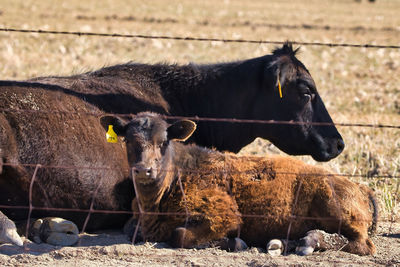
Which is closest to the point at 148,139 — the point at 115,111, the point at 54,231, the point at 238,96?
the point at 54,231

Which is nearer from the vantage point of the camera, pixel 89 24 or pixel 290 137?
pixel 290 137

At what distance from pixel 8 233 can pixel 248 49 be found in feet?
58.0

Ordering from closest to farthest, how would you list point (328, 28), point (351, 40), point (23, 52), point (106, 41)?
point (23, 52) → point (106, 41) → point (351, 40) → point (328, 28)

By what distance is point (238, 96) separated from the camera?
943 centimetres

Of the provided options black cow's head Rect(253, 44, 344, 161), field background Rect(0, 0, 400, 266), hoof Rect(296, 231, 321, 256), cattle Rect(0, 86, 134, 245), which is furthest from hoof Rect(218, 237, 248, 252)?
black cow's head Rect(253, 44, 344, 161)

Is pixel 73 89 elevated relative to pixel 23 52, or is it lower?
lower

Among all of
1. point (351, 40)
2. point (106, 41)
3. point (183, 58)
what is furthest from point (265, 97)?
point (351, 40)

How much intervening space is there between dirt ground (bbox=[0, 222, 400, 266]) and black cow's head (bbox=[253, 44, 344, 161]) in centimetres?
228

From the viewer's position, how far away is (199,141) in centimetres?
929

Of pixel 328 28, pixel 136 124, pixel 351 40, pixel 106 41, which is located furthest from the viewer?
pixel 328 28

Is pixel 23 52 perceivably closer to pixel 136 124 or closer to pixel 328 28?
pixel 136 124

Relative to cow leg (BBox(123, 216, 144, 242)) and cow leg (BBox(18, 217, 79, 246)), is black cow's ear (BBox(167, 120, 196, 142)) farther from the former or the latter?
cow leg (BBox(18, 217, 79, 246))

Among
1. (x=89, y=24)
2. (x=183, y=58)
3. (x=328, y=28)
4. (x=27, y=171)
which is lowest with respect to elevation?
(x=27, y=171)

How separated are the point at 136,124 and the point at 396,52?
19040 mm
